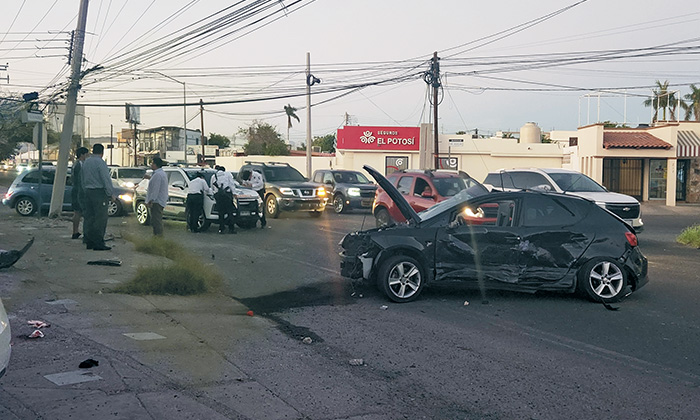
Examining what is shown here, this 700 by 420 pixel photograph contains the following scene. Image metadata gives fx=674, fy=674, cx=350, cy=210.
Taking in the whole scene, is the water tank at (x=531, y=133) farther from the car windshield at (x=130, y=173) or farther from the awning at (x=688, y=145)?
the car windshield at (x=130, y=173)

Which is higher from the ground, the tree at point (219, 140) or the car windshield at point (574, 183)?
the tree at point (219, 140)

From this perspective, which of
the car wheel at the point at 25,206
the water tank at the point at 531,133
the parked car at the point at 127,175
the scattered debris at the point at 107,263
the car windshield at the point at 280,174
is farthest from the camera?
the water tank at the point at 531,133

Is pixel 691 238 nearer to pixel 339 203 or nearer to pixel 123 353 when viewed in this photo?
pixel 339 203

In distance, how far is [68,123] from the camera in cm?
2047

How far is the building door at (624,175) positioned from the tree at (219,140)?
73699 millimetres

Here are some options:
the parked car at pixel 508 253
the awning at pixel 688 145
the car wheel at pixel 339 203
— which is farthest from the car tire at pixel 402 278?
the awning at pixel 688 145

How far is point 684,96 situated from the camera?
56.4 metres

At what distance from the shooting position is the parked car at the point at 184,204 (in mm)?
17828

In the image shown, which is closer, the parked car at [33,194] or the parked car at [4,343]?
the parked car at [4,343]

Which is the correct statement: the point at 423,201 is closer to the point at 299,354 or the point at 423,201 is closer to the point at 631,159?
the point at 299,354

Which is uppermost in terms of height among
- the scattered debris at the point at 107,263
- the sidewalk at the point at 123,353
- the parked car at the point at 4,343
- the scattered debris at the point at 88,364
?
the parked car at the point at 4,343

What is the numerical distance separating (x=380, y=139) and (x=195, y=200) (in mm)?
27940

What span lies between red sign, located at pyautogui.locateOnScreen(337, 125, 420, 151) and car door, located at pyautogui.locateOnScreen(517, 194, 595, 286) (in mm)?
35150

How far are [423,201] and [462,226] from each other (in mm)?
7040
